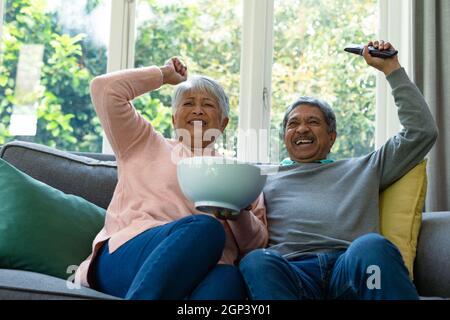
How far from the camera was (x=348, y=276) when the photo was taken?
1.56 metres

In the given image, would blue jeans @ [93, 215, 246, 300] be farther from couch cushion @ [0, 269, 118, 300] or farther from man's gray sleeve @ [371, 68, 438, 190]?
man's gray sleeve @ [371, 68, 438, 190]

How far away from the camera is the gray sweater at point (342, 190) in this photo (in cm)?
185

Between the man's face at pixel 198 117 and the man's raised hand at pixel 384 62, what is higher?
the man's raised hand at pixel 384 62

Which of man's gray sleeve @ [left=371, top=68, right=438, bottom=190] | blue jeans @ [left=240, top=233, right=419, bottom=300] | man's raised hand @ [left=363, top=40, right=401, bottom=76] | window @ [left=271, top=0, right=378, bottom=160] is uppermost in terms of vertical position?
window @ [left=271, top=0, right=378, bottom=160]

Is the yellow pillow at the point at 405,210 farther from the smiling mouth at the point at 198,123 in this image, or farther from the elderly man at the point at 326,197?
the smiling mouth at the point at 198,123

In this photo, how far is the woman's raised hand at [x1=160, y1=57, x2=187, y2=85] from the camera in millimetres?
1940

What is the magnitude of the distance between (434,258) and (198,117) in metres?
0.81

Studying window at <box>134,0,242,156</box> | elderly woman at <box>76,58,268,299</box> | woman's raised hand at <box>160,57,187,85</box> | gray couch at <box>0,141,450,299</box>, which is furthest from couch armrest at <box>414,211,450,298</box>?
window at <box>134,0,242,156</box>

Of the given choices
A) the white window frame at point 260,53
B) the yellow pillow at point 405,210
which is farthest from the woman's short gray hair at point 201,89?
the white window frame at point 260,53

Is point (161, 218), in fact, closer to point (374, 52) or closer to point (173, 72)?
point (173, 72)

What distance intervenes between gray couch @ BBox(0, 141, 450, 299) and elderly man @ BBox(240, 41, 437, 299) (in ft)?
0.57

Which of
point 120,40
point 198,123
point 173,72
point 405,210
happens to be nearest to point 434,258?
point 405,210

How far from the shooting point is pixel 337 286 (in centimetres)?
161
